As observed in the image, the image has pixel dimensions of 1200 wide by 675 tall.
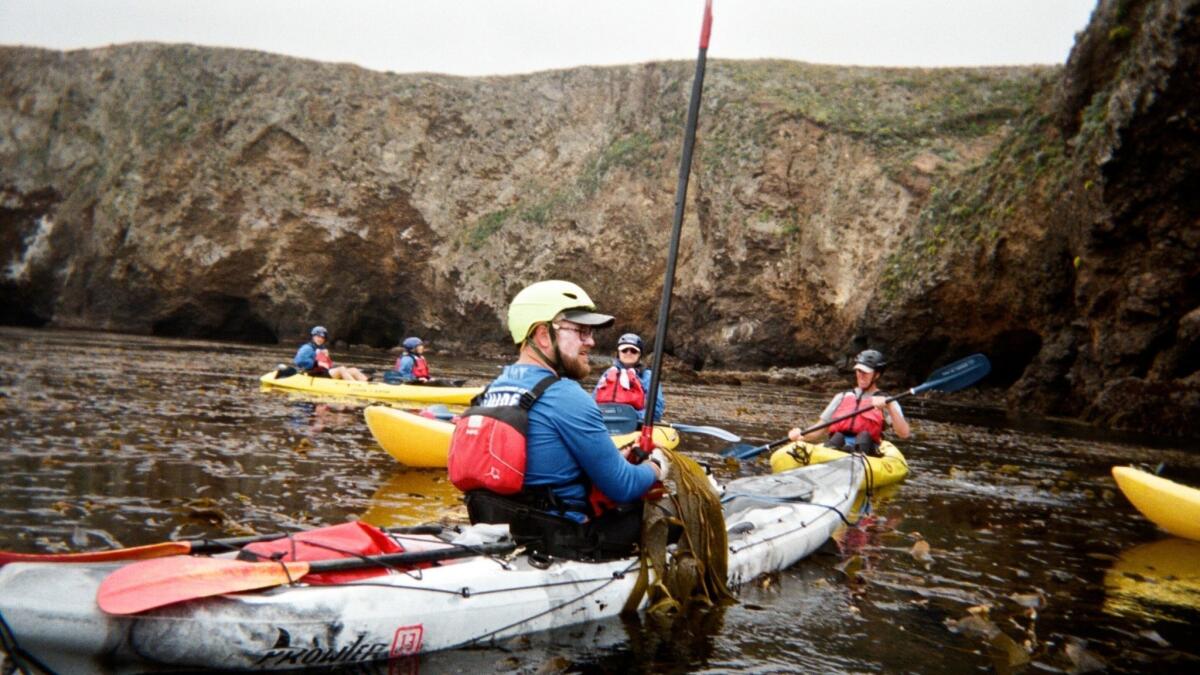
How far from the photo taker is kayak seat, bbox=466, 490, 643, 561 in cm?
487

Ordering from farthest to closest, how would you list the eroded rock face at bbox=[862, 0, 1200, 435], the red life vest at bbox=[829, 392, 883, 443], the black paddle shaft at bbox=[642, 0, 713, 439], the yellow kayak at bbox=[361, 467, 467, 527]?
the eroded rock face at bbox=[862, 0, 1200, 435], the red life vest at bbox=[829, 392, 883, 443], the yellow kayak at bbox=[361, 467, 467, 527], the black paddle shaft at bbox=[642, 0, 713, 439]

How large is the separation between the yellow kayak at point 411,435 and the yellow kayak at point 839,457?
215 cm

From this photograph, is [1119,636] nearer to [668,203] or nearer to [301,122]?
[668,203]

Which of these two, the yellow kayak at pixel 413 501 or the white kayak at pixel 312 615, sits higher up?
the white kayak at pixel 312 615

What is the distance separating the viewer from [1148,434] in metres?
18.3

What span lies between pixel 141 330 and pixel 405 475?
39845 millimetres

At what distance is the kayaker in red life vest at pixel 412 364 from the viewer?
17.2m

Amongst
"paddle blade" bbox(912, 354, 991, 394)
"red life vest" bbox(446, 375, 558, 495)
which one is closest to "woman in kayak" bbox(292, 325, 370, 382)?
"paddle blade" bbox(912, 354, 991, 394)

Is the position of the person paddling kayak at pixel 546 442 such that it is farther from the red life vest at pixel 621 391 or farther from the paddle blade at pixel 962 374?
the paddle blade at pixel 962 374

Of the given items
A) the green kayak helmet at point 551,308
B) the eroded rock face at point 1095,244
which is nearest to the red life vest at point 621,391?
the green kayak helmet at point 551,308

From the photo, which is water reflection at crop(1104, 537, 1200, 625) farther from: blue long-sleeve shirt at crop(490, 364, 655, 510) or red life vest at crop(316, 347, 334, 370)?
red life vest at crop(316, 347, 334, 370)

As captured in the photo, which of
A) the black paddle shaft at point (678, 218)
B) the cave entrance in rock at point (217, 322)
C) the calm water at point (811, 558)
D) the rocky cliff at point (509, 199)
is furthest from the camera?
the cave entrance in rock at point (217, 322)

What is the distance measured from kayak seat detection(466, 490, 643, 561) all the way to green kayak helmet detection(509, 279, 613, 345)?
0.89 metres

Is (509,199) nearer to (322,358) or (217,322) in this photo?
(217,322)
